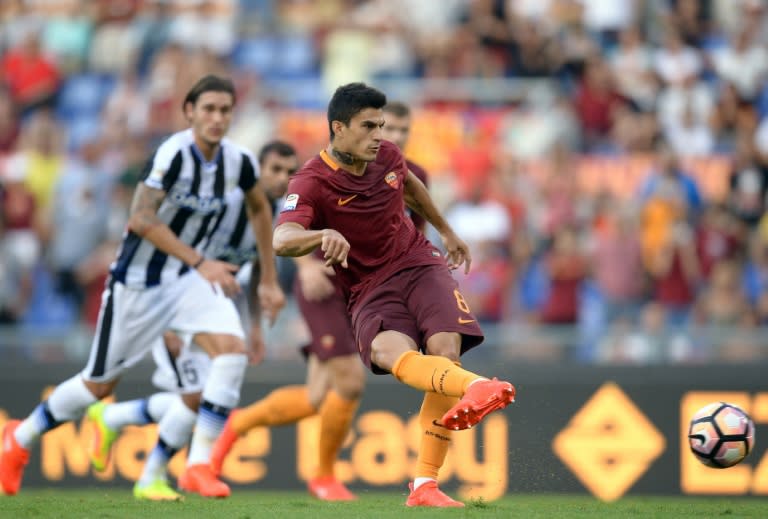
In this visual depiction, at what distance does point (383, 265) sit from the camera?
8.09 metres

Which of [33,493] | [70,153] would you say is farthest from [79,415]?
[70,153]

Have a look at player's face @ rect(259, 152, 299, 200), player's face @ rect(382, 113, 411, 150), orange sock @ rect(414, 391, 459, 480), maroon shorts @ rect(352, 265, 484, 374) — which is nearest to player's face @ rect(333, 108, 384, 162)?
maroon shorts @ rect(352, 265, 484, 374)

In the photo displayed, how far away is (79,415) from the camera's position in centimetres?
975

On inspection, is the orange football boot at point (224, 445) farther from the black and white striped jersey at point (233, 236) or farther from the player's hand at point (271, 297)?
the player's hand at point (271, 297)

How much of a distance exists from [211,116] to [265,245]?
100cm

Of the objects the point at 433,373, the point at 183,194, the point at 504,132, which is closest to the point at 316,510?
the point at 433,373

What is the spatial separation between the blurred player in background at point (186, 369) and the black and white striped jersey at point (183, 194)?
174 mm

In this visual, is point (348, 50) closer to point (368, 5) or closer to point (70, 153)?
point (368, 5)

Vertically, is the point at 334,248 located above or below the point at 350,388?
above

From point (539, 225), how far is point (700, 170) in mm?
2091

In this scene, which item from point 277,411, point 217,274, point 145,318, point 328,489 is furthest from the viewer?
point 277,411

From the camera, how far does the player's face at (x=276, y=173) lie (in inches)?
414

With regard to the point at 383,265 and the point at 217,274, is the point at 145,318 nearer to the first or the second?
the point at 217,274

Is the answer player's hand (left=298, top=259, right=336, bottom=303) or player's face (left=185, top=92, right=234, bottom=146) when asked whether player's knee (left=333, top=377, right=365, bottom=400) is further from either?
player's face (left=185, top=92, right=234, bottom=146)
